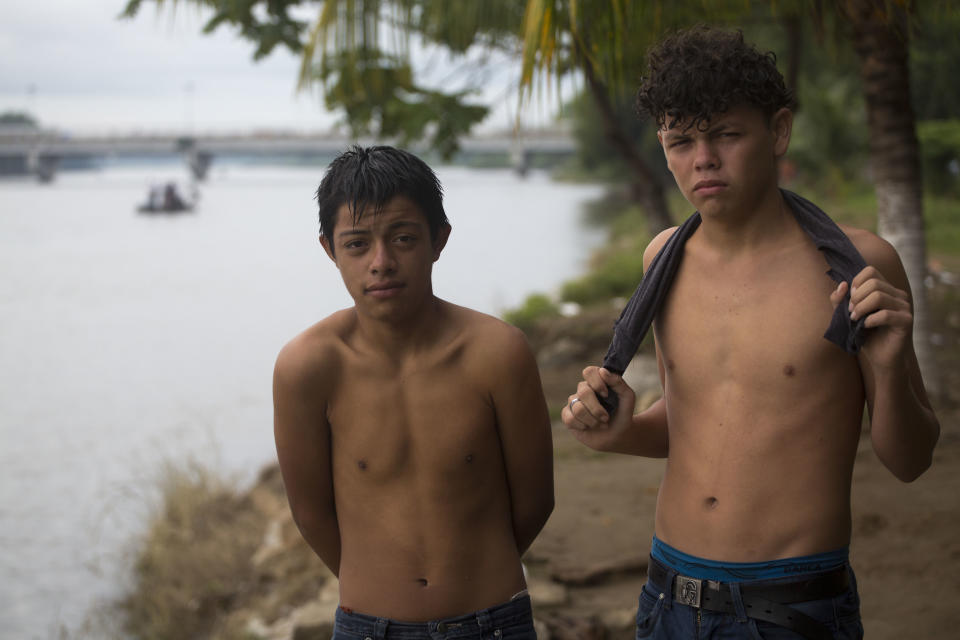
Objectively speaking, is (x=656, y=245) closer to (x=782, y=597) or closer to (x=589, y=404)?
(x=589, y=404)

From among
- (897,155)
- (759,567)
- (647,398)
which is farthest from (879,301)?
(647,398)

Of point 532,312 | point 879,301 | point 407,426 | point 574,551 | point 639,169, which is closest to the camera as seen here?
point 879,301

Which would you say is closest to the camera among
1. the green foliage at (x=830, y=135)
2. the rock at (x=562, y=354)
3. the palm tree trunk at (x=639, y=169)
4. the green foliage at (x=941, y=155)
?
the palm tree trunk at (x=639, y=169)

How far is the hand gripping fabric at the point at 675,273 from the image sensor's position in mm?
1987

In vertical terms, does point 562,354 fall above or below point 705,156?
below

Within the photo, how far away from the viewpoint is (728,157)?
2.11 meters

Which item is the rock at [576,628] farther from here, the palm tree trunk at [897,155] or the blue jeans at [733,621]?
the palm tree trunk at [897,155]

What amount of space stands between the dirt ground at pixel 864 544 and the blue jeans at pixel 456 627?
1658 mm

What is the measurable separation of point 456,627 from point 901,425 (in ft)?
3.48

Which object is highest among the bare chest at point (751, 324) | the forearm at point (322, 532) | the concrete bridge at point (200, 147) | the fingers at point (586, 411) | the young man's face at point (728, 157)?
the young man's face at point (728, 157)

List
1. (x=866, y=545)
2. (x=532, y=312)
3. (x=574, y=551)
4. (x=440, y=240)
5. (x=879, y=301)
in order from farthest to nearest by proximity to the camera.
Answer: (x=532, y=312), (x=574, y=551), (x=866, y=545), (x=440, y=240), (x=879, y=301)

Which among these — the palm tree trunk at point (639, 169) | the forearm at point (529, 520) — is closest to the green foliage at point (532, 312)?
the palm tree trunk at point (639, 169)

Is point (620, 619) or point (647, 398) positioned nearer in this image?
point (620, 619)

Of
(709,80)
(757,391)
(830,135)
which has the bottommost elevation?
(830,135)
